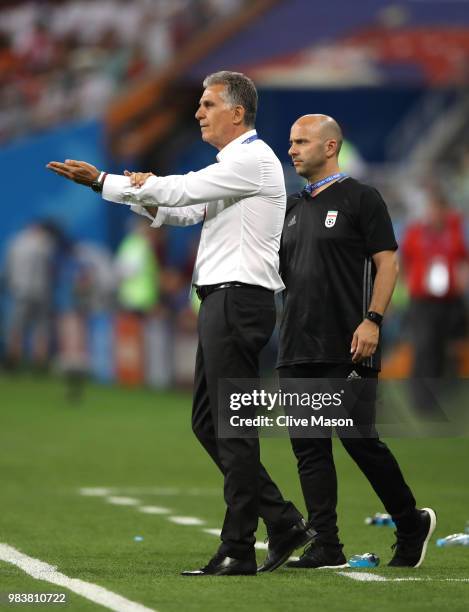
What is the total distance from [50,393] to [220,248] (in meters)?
13.9

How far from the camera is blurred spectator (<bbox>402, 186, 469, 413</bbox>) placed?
1470 cm

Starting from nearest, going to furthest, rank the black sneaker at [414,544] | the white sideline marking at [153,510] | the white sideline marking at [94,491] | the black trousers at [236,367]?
the black trousers at [236,367]
the black sneaker at [414,544]
the white sideline marking at [153,510]
the white sideline marking at [94,491]

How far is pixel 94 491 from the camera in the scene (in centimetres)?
1066

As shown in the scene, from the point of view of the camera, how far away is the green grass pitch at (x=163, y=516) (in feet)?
21.2

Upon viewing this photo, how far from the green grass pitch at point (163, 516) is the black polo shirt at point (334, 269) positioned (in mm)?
1019

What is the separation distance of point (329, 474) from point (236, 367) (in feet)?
A: 2.52

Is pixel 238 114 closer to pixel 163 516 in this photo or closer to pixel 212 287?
pixel 212 287

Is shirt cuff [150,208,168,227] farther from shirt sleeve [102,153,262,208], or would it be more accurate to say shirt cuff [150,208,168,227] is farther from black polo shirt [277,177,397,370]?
black polo shirt [277,177,397,370]

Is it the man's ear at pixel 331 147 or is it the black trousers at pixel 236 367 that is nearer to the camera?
the black trousers at pixel 236 367

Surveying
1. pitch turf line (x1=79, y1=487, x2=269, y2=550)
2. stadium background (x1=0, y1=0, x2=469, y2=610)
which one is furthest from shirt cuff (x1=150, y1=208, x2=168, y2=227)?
stadium background (x1=0, y1=0, x2=469, y2=610)

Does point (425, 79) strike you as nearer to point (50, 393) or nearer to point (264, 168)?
point (50, 393)

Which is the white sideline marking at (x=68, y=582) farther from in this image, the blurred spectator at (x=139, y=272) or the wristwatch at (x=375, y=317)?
the blurred spectator at (x=139, y=272)

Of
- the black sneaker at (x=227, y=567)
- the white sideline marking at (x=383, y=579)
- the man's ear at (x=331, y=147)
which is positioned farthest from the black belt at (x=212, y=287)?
the white sideline marking at (x=383, y=579)

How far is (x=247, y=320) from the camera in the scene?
692cm
